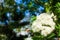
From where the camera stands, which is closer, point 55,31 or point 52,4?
point 55,31

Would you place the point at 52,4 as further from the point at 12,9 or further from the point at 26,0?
the point at 12,9

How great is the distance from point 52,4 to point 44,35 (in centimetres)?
85

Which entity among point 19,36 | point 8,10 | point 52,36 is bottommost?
point 52,36

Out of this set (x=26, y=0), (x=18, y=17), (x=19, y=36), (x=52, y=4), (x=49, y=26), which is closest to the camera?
(x=49, y=26)

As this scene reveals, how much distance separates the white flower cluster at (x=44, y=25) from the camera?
12.1 feet

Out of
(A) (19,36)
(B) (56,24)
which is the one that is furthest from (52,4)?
(A) (19,36)

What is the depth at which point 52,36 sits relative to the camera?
3.76m

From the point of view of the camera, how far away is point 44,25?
3.76 metres

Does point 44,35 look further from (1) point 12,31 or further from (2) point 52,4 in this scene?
(1) point 12,31

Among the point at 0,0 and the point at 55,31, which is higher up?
the point at 0,0

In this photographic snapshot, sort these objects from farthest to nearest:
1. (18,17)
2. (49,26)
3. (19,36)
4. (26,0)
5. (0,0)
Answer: (18,17)
(0,0)
(19,36)
(26,0)
(49,26)

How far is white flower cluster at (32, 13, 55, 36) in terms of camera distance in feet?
12.1

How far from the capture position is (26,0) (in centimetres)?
625

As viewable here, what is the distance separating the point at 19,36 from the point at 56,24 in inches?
145
